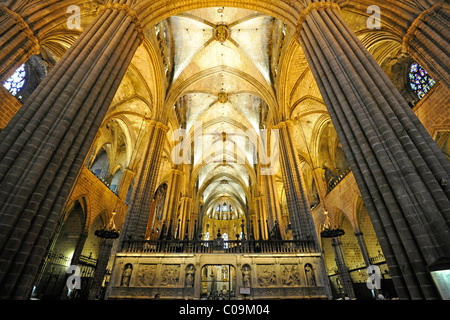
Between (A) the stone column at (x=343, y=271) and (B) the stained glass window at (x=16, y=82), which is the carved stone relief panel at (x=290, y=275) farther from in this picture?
(B) the stained glass window at (x=16, y=82)

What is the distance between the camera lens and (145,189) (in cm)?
1074

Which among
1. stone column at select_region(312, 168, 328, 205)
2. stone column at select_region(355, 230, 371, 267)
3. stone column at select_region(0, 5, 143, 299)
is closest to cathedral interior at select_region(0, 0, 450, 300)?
stone column at select_region(0, 5, 143, 299)

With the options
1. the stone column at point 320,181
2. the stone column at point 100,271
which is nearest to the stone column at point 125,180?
the stone column at point 100,271

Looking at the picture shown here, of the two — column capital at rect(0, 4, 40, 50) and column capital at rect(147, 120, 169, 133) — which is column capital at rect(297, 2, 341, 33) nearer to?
column capital at rect(147, 120, 169, 133)

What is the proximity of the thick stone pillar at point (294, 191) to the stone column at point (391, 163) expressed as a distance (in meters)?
5.20

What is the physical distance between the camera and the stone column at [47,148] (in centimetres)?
388

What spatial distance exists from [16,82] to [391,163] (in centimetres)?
1620

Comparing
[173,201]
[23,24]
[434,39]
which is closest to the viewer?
[434,39]

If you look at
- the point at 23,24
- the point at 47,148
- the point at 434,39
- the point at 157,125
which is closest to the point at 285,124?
the point at 434,39

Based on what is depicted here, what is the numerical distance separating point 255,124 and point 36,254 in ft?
62.6

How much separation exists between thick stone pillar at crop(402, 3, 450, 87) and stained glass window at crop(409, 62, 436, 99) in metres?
5.26

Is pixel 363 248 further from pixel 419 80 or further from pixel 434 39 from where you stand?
pixel 434 39

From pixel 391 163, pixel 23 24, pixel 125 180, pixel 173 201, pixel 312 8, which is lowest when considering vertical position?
pixel 391 163
